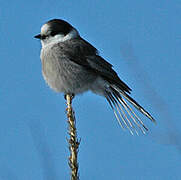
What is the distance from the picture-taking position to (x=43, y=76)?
14.1ft

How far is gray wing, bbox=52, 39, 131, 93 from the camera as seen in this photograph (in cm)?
416

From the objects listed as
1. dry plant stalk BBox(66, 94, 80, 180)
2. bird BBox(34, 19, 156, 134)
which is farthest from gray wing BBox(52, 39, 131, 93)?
dry plant stalk BBox(66, 94, 80, 180)

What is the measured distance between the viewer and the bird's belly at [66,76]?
413 cm

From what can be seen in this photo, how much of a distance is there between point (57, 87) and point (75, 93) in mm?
232

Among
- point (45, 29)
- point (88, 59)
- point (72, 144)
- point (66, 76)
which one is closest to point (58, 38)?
point (45, 29)

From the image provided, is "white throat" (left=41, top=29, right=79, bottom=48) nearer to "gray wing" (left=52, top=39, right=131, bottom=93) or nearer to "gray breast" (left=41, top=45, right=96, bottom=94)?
"gray wing" (left=52, top=39, right=131, bottom=93)

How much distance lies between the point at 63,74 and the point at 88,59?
1.22ft

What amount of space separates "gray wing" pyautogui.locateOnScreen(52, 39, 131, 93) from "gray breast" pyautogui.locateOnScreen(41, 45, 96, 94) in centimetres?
4

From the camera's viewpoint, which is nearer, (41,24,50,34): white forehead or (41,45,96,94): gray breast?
(41,45,96,94): gray breast

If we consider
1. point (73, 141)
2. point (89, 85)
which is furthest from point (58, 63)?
point (73, 141)

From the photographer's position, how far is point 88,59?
4.31m

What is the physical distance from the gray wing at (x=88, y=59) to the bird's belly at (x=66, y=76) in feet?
0.25

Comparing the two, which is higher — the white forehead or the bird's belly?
the white forehead

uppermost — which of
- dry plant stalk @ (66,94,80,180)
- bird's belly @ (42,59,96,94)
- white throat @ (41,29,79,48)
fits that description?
white throat @ (41,29,79,48)
